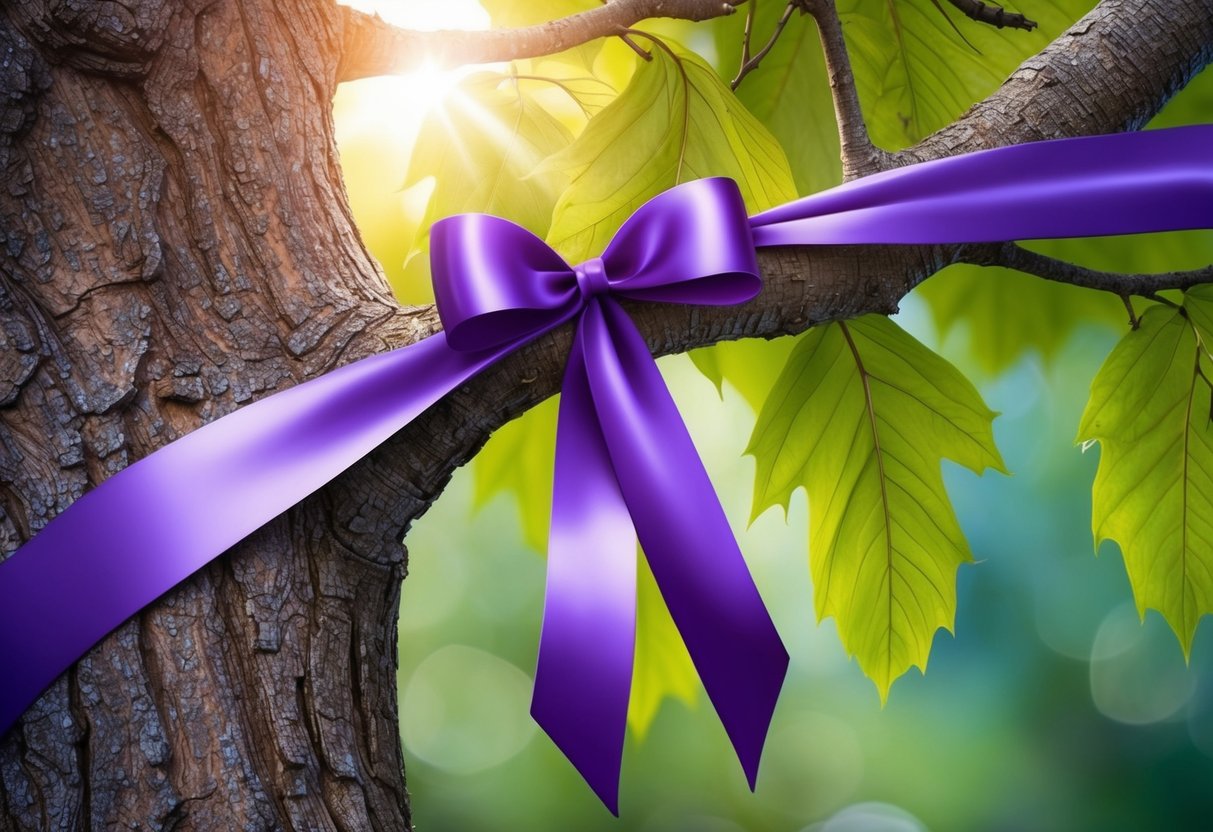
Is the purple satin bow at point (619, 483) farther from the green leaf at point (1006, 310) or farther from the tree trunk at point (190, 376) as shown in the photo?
the green leaf at point (1006, 310)

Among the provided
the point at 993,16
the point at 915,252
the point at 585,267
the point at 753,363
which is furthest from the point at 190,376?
the point at 753,363

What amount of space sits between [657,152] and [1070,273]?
19 centimetres

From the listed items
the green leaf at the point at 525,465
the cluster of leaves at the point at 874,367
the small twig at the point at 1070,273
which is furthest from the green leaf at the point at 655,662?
the small twig at the point at 1070,273

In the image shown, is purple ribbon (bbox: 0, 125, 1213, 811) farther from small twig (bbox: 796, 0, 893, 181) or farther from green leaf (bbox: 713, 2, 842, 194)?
green leaf (bbox: 713, 2, 842, 194)

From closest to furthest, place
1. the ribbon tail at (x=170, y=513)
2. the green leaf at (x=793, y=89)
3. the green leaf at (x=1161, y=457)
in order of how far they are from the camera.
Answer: the ribbon tail at (x=170, y=513) → the green leaf at (x=1161, y=457) → the green leaf at (x=793, y=89)

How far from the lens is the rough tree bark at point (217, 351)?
29 centimetres

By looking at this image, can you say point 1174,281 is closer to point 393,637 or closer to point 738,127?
point 738,127

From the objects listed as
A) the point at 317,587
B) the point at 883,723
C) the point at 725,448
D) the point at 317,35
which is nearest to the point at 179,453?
the point at 317,587

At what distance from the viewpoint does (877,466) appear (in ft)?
1.95

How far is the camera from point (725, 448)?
1.79 m

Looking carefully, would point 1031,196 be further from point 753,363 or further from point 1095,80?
point 753,363

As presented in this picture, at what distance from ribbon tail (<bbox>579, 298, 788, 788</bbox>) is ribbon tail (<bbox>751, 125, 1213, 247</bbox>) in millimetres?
80

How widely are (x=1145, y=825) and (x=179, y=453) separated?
9.21 ft

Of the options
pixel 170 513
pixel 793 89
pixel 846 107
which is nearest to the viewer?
pixel 170 513
